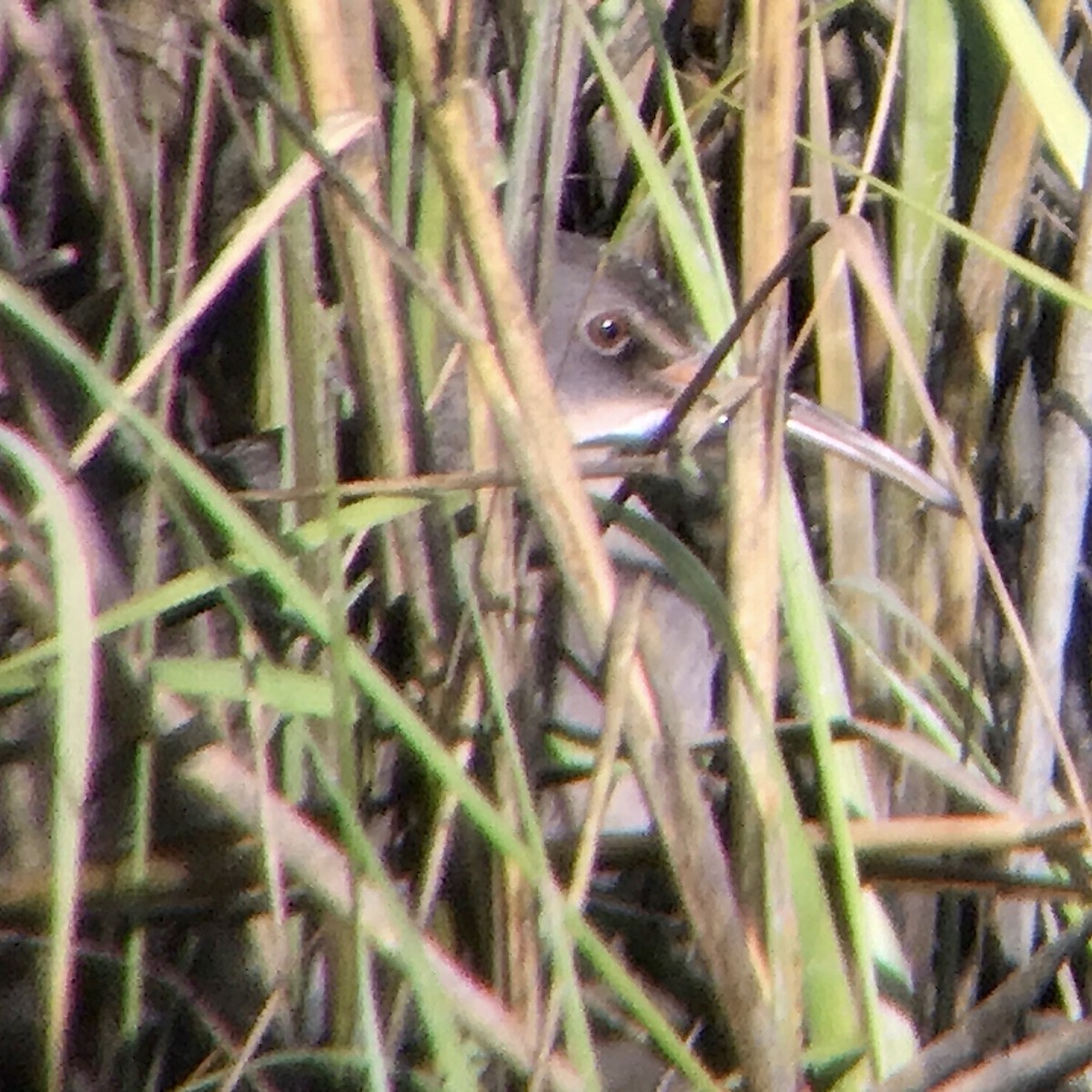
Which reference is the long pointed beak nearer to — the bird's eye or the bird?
the bird

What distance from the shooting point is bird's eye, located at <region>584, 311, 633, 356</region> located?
6.50ft

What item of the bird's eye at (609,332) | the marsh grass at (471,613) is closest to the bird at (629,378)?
the bird's eye at (609,332)

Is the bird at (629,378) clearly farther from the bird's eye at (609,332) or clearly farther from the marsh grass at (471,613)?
the marsh grass at (471,613)

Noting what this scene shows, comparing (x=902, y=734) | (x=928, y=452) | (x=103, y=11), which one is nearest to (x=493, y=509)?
(x=902, y=734)

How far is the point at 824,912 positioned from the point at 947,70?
90cm

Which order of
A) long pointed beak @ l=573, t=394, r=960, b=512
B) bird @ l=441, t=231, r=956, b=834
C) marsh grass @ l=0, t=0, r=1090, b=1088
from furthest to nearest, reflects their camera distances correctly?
bird @ l=441, t=231, r=956, b=834, long pointed beak @ l=573, t=394, r=960, b=512, marsh grass @ l=0, t=0, r=1090, b=1088

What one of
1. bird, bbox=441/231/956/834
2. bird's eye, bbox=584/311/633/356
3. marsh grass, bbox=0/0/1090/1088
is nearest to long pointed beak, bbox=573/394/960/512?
marsh grass, bbox=0/0/1090/1088

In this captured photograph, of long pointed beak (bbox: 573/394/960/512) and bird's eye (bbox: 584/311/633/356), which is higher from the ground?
bird's eye (bbox: 584/311/633/356)

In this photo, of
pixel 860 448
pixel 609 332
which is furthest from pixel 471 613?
pixel 609 332

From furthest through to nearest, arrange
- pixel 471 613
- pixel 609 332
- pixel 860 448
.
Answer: pixel 609 332 < pixel 860 448 < pixel 471 613

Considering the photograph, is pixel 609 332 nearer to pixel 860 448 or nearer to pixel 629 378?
pixel 629 378

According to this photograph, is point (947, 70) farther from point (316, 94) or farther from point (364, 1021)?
point (364, 1021)

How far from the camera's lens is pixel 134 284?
130cm

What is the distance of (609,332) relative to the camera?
2.01m
